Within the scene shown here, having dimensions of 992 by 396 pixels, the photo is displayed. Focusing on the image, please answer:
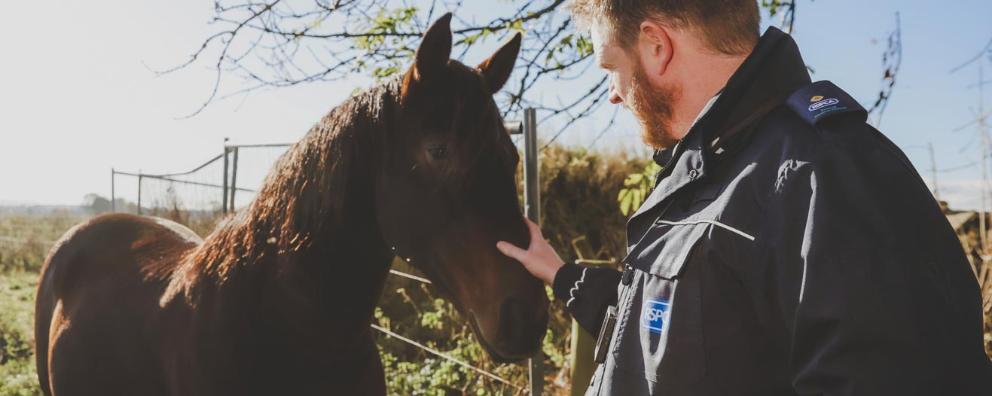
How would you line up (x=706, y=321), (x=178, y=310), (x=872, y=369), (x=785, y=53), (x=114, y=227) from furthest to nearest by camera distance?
1. (x=114, y=227)
2. (x=178, y=310)
3. (x=785, y=53)
4. (x=706, y=321)
5. (x=872, y=369)

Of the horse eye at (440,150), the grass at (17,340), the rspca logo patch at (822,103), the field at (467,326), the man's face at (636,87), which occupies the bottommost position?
the grass at (17,340)

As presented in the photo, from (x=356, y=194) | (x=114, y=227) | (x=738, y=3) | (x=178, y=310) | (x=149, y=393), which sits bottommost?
(x=149, y=393)

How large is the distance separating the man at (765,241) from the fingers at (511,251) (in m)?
0.44

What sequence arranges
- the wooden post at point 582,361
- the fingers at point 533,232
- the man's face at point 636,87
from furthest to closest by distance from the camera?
the wooden post at point 582,361 → the fingers at point 533,232 → the man's face at point 636,87

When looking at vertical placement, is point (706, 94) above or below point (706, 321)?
above

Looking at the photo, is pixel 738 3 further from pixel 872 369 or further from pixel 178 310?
pixel 178 310

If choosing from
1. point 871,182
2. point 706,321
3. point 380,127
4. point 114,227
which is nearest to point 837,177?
point 871,182

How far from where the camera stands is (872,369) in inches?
29.2

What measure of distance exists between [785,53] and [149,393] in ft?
7.13

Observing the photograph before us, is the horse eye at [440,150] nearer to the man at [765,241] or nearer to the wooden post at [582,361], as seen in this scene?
the man at [765,241]

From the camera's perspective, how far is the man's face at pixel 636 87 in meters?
1.12

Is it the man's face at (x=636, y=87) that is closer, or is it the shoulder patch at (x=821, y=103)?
the shoulder patch at (x=821, y=103)

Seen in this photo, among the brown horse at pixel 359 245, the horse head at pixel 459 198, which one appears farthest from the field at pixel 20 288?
the horse head at pixel 459 198

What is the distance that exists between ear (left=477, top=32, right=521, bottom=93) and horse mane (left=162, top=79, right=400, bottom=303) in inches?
11.6
